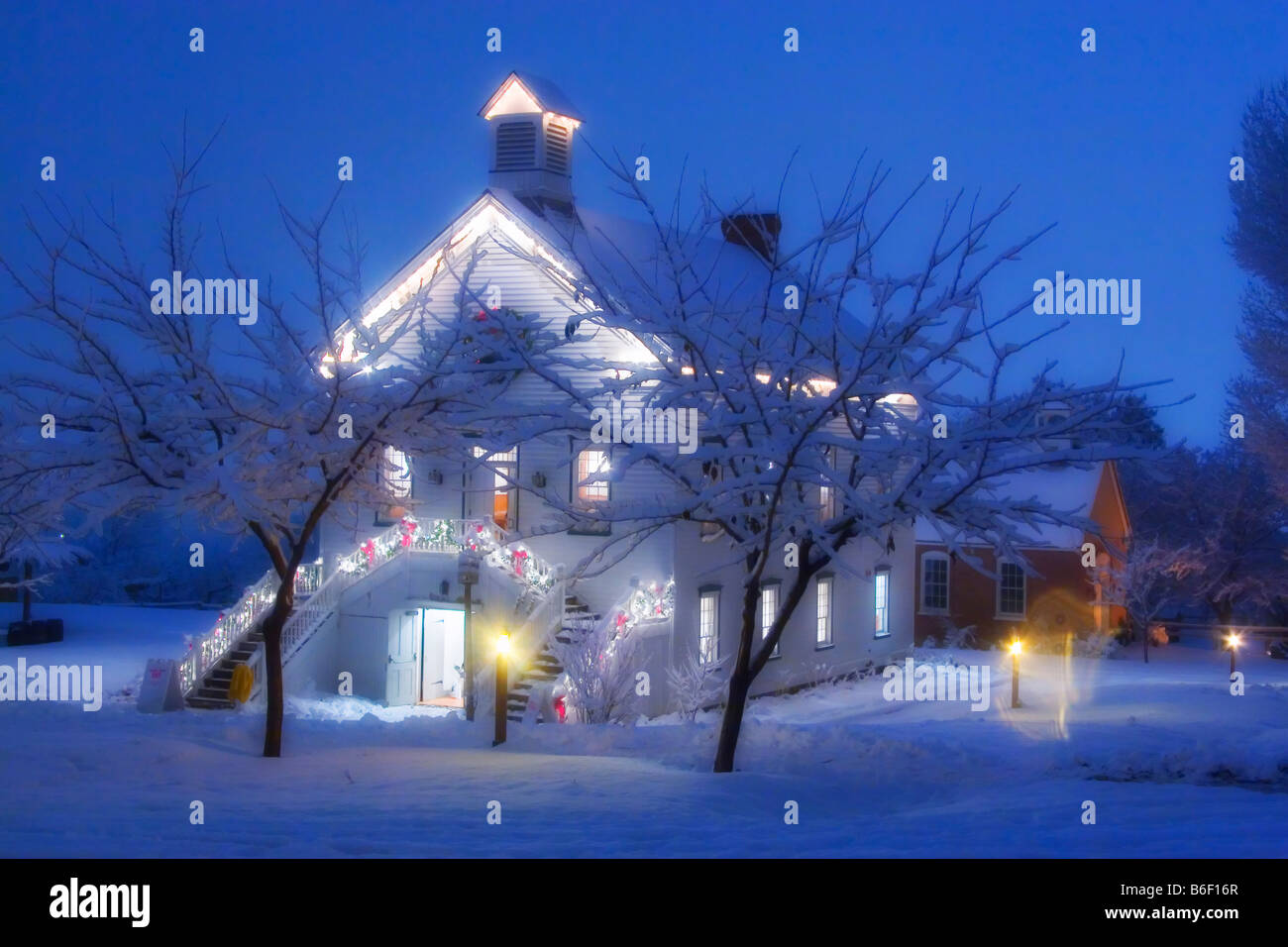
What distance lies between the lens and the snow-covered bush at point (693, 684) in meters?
19.5

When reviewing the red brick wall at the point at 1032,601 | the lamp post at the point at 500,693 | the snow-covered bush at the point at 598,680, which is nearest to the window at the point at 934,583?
the red brick wall at the point at 1032,601

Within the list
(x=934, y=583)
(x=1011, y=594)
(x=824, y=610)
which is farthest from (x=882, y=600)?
(x=1011, y=594)

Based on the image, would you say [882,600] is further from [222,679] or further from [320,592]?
[222,679]

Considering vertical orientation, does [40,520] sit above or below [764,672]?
above

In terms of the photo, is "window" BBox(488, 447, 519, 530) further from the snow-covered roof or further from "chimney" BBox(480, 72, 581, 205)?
the snow-covered roof

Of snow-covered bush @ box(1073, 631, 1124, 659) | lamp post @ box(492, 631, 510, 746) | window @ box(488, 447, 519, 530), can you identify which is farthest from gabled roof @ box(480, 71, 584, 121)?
snow-covered bush @ box(1073, 631, 1124, 659)

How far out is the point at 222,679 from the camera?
21156 mm

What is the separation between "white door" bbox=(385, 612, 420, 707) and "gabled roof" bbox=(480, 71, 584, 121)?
11381 mm

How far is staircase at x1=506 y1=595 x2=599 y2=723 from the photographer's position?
18828mm

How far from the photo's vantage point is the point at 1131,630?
40.2 meters

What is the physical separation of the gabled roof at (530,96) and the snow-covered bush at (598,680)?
12.6m

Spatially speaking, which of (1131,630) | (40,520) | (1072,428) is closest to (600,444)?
(1072,428)

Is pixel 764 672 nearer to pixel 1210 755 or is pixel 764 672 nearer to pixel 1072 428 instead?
pixel 1210 755
